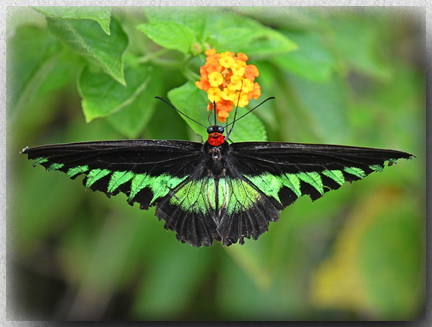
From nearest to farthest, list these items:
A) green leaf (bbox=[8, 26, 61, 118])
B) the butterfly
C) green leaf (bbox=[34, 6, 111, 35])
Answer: green leaf (bbox=[34, 6, 111, 35]), the butterfly, green leaf (bbox=[8, 26, 61, 118])

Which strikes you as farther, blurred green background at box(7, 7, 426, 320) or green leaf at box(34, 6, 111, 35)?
blurred green background at box(7, 7, 426, 320)

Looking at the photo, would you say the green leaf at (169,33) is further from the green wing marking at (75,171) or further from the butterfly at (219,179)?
the green wing marking at (75,171)

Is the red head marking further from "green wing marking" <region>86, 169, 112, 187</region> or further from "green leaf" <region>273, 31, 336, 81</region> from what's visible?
"green leaf" <region>273, 31, 336, 81</region>

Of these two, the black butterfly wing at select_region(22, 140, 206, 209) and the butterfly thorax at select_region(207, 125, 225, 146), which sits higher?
the butterfly thorax at select_region(207, 125, 225, 146)

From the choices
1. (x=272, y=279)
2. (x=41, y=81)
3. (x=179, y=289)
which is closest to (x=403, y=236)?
(x=272, y=279)

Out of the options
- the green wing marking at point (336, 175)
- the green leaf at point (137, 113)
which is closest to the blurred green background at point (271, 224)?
the green leaf at point (137, 113)

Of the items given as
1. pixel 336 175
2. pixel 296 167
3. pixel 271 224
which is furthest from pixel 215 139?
pixel 271 224

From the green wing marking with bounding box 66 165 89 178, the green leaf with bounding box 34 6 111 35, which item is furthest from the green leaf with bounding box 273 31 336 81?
the green wing marking with bounding box 66 165 89 178

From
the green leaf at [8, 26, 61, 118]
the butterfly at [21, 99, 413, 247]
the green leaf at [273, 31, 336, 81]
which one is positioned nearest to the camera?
the butterfly at [21, 99, 413, 247]

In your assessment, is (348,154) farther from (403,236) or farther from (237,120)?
(403,236)
